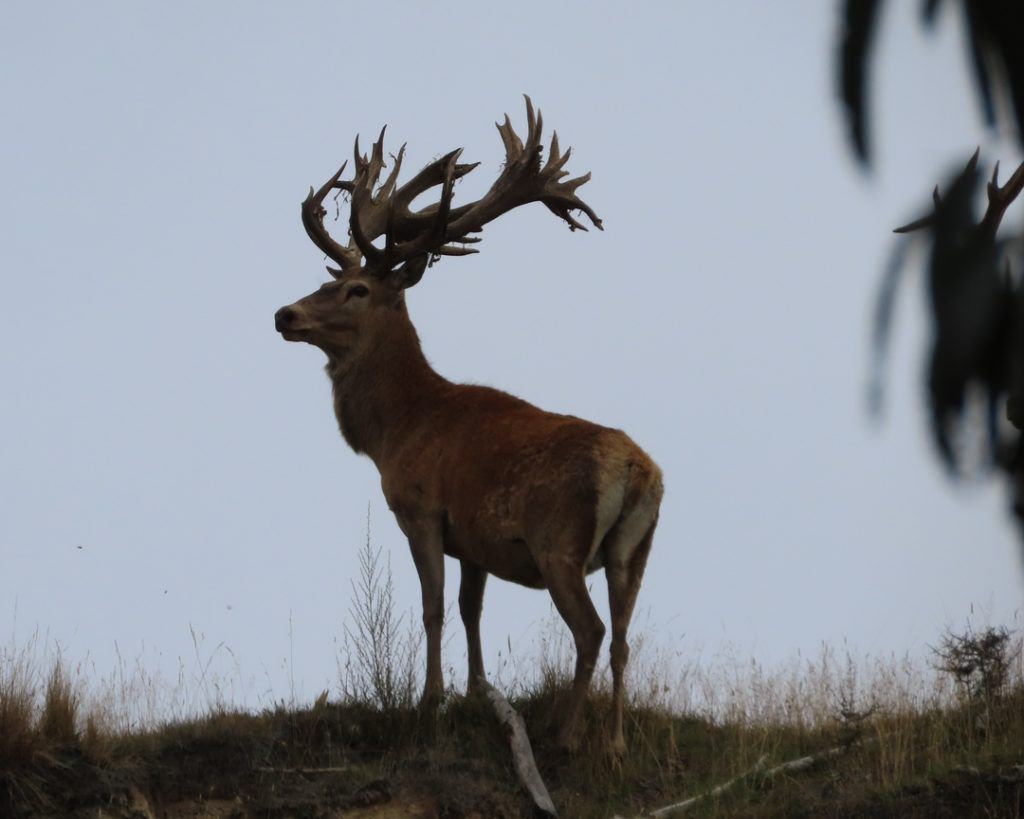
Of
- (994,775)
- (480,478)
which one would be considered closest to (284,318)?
(480,478)

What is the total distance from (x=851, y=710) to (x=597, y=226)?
16.1ft

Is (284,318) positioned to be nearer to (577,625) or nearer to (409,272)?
(409,272)

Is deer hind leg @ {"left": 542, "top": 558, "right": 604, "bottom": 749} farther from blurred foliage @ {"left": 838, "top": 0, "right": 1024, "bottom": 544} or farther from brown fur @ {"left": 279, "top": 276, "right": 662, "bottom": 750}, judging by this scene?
blurred foliage @ {"left": 838, "top": 0, "right": 1024, "bottom": 544}

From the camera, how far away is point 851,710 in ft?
31.3

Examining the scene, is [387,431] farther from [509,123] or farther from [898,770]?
[898,770]

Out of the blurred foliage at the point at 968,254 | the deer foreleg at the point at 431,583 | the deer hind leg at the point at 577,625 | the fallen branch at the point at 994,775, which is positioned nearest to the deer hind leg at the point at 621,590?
the deer hind leg at the point at 577,625

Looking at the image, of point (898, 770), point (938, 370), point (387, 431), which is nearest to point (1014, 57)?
point (938, 370)

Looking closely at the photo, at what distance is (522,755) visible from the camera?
8727mm

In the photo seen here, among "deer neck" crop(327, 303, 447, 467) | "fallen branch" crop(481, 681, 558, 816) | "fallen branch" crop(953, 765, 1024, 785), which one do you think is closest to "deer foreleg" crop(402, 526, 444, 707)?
"fallen branch" crop(481, 681, 558, 816)

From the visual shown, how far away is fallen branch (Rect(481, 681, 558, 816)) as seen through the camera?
334 inches

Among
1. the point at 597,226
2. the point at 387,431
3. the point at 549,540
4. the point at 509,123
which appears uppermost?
the point at 509,123

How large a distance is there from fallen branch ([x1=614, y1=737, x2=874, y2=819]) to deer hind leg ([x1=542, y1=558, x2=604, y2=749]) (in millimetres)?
892

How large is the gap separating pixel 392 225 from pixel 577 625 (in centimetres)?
385

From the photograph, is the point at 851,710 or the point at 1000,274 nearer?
the point at 1000,274
